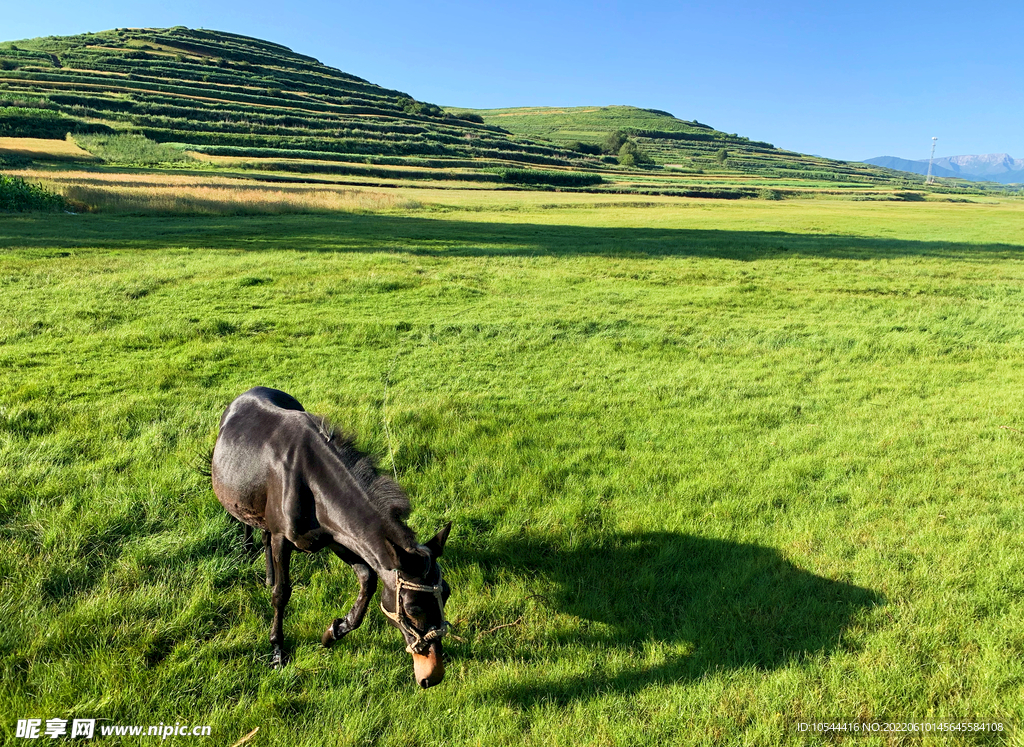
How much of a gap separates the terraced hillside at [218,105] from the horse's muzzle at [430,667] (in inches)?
3050

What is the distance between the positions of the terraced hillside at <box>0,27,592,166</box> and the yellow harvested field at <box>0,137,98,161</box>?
10.3 m

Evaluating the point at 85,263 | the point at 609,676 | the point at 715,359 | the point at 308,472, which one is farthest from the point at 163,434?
the point at 85,263

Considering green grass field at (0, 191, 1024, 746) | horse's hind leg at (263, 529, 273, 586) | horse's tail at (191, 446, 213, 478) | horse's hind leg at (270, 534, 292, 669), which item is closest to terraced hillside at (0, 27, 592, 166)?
green grass field at (0, 191, 1024, 746)

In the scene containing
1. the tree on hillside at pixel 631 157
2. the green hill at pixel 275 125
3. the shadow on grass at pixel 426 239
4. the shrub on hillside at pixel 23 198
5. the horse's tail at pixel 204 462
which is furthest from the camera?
the tree on hillside at pixel 631 157

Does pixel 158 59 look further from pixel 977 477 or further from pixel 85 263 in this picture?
pixel 977 477

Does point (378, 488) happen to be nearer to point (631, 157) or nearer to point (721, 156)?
point (631, 157)

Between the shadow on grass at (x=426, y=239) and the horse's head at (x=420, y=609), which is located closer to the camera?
the horse's head at (x=420, y=609)

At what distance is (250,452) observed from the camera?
4148 mm

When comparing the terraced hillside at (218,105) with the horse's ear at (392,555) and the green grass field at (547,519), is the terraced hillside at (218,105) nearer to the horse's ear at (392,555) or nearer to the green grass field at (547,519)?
the green grass field at (547,519)

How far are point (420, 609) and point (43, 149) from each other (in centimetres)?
6705

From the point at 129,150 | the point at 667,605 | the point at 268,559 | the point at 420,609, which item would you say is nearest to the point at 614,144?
the point at 129,150

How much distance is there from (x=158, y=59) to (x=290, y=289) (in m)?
144

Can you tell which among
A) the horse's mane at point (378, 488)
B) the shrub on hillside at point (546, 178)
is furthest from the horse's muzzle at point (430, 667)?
the shrub on hillside at point (546, 178)

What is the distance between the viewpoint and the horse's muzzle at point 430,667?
9.91 feet
